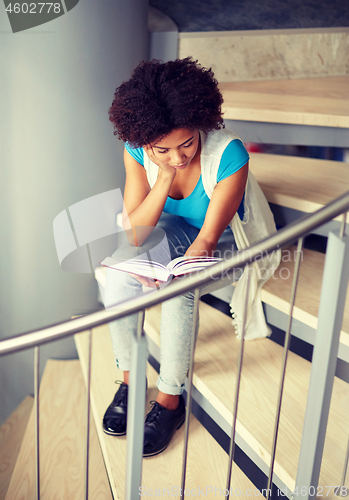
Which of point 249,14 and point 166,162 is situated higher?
point 249,14

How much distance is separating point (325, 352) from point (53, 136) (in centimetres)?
162

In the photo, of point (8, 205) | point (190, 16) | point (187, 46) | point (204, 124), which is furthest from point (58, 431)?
point (190, 16)

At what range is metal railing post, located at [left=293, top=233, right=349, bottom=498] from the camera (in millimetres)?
876

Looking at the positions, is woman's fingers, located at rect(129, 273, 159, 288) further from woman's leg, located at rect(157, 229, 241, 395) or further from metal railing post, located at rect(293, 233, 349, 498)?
metal railing post, located at rect(293, 233, 349, 498)

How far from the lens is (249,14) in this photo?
264 cm

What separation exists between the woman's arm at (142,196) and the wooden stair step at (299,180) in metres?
→ 0.45

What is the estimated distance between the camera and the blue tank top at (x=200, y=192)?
1402 millimetres

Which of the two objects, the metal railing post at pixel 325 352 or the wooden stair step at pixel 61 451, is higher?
the metal railing post at pixel 325 352

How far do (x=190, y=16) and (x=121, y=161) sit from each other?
1.05 m

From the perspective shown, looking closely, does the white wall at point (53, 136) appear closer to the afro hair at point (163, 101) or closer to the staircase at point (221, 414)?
the staircase at point (221, 414)

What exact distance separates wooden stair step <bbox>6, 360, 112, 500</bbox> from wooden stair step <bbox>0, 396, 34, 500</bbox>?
306mm

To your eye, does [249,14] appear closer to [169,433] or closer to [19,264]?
[19,264]

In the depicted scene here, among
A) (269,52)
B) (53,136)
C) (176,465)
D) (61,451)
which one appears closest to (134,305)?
(176,465)

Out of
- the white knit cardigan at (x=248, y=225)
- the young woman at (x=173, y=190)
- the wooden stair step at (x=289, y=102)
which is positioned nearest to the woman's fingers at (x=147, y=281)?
the young woman at (x=173, y=190)
